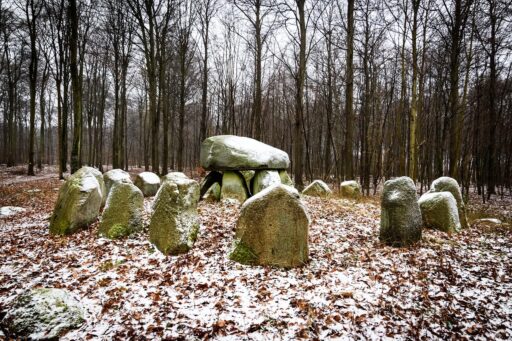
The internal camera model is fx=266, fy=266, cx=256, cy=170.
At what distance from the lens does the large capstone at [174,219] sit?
4824mm

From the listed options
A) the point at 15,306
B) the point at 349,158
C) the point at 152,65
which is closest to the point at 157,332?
the point at 15,306

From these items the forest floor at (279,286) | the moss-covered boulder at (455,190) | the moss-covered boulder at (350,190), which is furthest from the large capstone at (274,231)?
the moss-covered boulder at (350,190)

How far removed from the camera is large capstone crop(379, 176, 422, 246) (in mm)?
5125

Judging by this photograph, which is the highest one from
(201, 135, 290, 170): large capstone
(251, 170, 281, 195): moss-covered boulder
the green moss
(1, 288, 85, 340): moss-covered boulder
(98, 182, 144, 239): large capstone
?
(201, 135, 290, 170): large capstone

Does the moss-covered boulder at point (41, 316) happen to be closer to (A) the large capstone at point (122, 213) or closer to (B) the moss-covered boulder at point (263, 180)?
(A) the large capstone at point (122, 213)

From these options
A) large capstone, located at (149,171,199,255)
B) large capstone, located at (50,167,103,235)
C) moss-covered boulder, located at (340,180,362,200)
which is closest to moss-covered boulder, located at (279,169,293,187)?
moss-covered boulder, located at (340,180,362,200)

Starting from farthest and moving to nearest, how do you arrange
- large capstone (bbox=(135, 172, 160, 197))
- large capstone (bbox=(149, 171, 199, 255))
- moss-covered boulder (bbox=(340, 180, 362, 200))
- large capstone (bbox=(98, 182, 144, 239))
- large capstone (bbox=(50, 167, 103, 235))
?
moss-covered boulder (bbox=(340, 180, 362, 200)), large capstone (bbox=(135, 172, 160, 197)), large capstone (bbox=(50, 167, 103, 235)), large capstone (bbox=(98, 182, 144, 239)), large capstone (bbox=(149, 171, 199, 255))

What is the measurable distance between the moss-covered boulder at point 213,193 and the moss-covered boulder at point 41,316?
222 inches

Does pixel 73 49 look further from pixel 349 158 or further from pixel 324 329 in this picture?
pixel 324 329

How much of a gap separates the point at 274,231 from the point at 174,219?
6.15ft

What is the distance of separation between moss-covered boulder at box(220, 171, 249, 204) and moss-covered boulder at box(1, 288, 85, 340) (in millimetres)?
5555

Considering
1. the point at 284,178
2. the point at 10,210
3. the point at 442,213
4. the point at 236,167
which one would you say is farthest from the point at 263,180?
the point at 10,210

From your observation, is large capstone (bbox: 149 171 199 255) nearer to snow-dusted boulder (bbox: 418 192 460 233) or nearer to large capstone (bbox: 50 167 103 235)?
large capstone (bbox: 50 167 103 235)

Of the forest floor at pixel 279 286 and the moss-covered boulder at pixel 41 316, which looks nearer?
the moss-covered boulder at pixel 41 316
